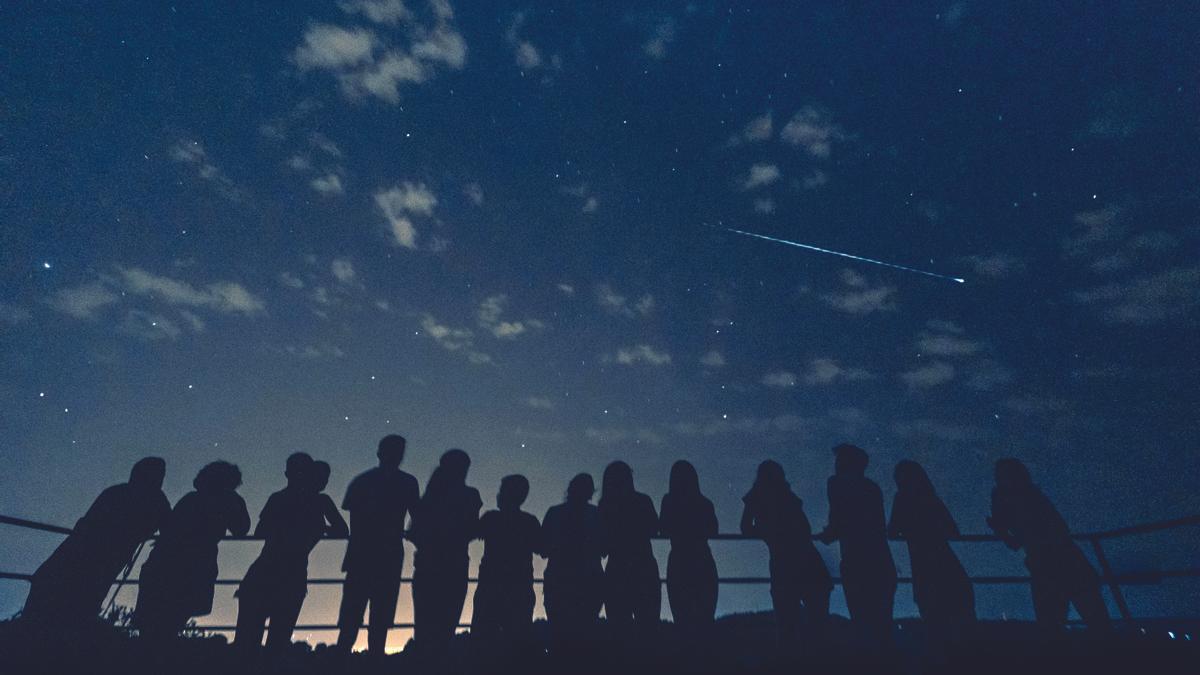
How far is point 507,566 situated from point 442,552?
27.3 inches

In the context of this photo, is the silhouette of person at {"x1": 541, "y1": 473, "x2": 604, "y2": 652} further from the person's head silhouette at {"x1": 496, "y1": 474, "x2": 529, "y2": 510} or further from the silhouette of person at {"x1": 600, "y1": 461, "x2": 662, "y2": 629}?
the person's head silhouette at {"x1": 496, "y1": 474, "x2": 529, "y2": 510}

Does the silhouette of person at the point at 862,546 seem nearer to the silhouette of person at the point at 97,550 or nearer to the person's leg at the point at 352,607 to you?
the person's leg at the point at 352,607

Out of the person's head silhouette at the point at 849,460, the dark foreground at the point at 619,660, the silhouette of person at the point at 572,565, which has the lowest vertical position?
the dark foreground at the point at 619,660

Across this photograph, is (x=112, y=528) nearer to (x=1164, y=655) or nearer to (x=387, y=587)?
(x=387, y=587)

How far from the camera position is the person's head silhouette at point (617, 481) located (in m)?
6.03

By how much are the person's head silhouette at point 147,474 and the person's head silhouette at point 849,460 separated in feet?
22.9

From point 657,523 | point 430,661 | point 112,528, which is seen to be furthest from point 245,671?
point 657,523

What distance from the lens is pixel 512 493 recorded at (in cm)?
602

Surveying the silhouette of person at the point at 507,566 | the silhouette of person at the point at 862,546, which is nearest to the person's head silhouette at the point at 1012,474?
the silhouette of person at the point at 862,546

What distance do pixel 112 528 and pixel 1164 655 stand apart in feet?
26.6

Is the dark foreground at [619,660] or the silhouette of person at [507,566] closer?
the dark foreground at [619,660]

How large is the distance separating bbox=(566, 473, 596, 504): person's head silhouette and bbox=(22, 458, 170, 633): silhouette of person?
3.97 m

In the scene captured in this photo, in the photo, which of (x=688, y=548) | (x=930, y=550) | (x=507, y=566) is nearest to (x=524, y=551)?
(x=507, y=566)

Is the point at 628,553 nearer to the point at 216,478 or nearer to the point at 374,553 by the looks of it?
the point at 374,553
